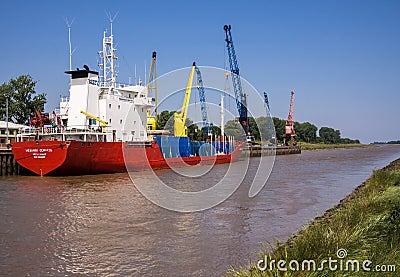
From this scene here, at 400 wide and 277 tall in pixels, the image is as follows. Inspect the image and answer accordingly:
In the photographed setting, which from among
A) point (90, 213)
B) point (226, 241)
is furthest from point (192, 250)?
point (90, 213)

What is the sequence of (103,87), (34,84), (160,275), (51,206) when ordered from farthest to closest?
(34,84) → (103,87) → (51,206) → (160,275)

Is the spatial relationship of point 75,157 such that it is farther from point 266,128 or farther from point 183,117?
point 266,128

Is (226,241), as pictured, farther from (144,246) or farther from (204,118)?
(204,118)

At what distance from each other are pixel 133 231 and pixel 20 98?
47.2m

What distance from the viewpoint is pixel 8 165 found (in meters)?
28.5

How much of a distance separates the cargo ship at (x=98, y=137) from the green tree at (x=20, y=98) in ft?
79.7

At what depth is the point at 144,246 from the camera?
9.45 meters

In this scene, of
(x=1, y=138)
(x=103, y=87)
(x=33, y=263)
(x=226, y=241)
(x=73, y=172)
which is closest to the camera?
(x=33, y=263)

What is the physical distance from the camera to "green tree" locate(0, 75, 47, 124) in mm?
51219

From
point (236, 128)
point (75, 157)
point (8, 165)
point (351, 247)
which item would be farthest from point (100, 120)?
point (236, 128)

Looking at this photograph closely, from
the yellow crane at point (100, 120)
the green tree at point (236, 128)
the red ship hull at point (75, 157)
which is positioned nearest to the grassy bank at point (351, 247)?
the red ship hull at point (75, 157)

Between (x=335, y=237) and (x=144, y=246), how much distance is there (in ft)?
16.2

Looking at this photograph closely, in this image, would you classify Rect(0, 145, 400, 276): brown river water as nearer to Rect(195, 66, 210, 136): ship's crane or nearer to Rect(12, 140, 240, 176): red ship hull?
Rect(12, 140, 240, 176): red ship hull

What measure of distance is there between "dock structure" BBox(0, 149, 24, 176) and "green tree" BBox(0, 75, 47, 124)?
2487 centimetres
